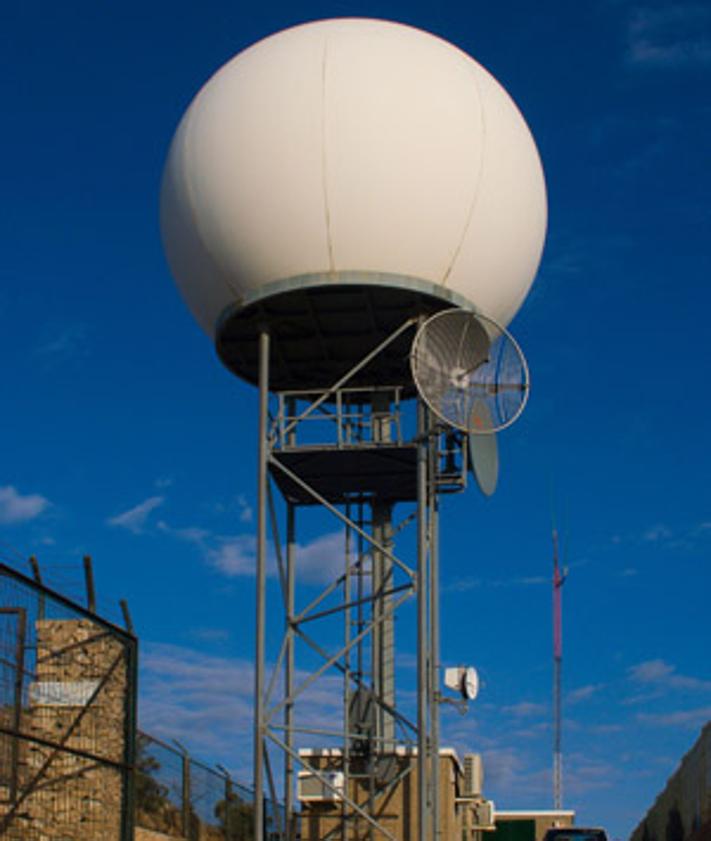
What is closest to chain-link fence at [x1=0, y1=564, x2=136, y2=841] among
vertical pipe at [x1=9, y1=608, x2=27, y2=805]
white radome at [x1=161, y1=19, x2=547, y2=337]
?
vertical pipe at [x1=9, y1=608, x2=27, y2=805]

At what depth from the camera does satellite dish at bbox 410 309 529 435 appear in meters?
20.9

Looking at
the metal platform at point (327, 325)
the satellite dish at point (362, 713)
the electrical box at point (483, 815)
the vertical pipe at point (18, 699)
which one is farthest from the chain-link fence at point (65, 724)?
the electrical box at point (483, 815)

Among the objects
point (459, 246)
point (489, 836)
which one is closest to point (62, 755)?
point (459, 246)

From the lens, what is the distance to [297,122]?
20625 mm

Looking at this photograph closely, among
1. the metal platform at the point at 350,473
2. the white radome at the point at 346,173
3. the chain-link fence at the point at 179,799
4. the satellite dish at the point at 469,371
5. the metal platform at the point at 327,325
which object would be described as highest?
the white radome at the point at 346,173

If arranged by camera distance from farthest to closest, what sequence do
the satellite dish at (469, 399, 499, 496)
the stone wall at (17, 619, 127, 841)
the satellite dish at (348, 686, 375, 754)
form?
the satellite dish at (348, 686, 375, 754)
the satellite dish at (469, 399, 499, 496)
the stone wall at (17, 619, 127, 841)

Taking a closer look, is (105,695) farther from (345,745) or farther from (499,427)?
(499,427)

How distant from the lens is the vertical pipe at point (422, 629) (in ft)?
64.7

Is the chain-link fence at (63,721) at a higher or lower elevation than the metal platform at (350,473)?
lower

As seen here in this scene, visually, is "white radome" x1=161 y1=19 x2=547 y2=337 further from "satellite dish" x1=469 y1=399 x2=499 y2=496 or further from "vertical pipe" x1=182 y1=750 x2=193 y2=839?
"vertical pipe" x1=182 y1=750 x2=193 y2=839

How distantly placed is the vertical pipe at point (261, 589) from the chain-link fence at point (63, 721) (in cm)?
172

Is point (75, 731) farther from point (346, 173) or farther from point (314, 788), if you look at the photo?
point (346, 173)

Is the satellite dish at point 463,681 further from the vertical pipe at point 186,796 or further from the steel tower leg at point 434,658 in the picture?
the vertical pipe at point 186,796

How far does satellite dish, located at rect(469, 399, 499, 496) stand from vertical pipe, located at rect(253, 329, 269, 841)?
308cm
